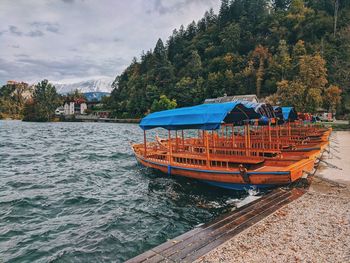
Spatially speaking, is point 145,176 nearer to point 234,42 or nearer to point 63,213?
point 63,213

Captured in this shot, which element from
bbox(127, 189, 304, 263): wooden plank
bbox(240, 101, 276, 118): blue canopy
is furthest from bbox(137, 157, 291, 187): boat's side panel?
bbox(240, 101, 276, 118): blue canopy

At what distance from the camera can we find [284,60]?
77375mm

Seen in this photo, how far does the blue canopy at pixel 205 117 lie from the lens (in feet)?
43.0

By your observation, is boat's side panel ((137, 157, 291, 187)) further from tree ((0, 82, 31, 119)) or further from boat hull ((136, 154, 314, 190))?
tree ((0, 82, 31, 119))

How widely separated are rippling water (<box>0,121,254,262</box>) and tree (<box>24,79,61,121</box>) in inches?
4267

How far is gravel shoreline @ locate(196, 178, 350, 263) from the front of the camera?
17.5 feet

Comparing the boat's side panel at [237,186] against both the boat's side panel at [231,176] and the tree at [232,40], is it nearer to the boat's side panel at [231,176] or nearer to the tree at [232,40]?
the boat's side panel at [231,176]

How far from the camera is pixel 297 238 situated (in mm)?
6121

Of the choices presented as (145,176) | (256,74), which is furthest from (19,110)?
(145,176)

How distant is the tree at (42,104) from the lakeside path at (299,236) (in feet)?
406

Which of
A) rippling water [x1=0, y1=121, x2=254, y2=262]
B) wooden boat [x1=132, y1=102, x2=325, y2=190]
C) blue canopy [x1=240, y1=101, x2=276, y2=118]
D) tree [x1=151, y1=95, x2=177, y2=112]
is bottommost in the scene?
rippling water [x1=0, y1=121, x2=254, y2=262]

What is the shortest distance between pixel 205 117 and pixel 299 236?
25.9ft

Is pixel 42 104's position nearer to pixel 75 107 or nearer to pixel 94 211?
pixel 75 107

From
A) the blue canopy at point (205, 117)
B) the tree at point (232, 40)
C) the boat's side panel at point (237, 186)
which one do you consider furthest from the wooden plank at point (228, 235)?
the tree at point (232, 40)
